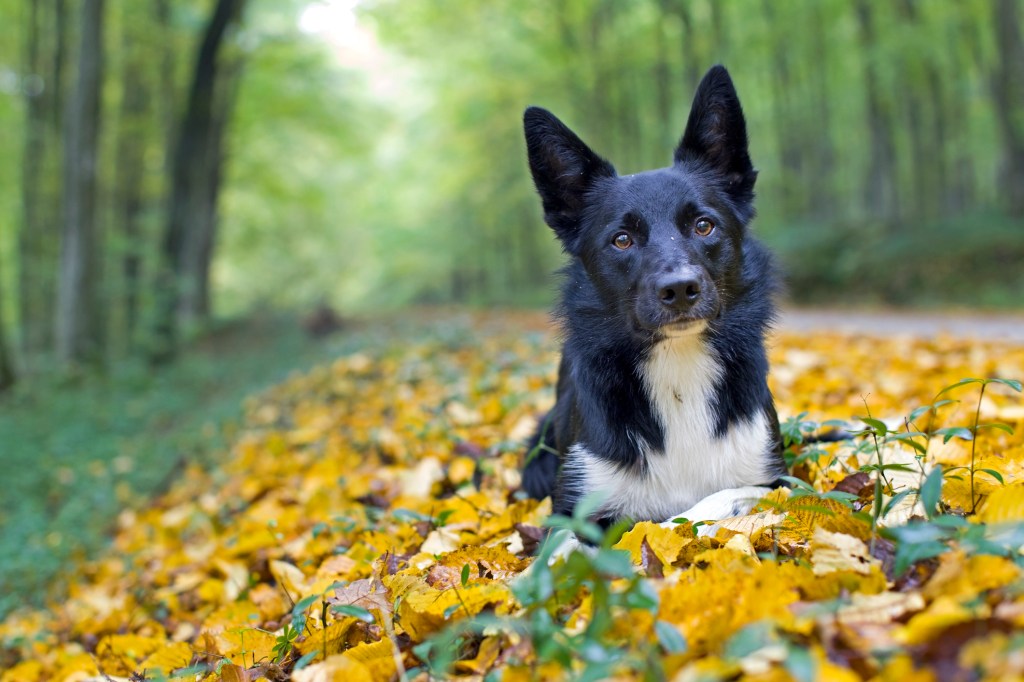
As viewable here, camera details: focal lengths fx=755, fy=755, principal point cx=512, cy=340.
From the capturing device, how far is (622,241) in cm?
292

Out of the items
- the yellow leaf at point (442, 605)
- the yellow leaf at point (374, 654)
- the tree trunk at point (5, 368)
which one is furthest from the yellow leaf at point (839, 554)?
the tree trunk at point (5, 368)

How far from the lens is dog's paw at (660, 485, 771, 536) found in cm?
246

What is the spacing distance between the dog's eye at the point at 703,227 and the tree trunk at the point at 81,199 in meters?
11.7

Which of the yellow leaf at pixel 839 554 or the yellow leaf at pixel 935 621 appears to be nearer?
the yellow leaf at pixel 935 621

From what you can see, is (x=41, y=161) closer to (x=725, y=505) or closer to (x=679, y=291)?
(x=679, y=291)

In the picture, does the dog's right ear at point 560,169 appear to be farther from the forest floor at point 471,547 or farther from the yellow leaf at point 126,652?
the yellow leaf at point 126,652

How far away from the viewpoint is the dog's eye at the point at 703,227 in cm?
287

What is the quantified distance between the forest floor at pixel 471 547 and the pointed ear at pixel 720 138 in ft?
2.28

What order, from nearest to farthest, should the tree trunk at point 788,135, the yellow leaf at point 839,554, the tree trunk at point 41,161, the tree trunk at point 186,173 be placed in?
the yellow leaf at point 839,554 → the tree trunk at point 186,173 → the tree trunk at point 41,161 → the tree trunk at point 788,135

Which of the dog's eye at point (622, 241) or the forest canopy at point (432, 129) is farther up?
the forest canopy at point (432, 129)

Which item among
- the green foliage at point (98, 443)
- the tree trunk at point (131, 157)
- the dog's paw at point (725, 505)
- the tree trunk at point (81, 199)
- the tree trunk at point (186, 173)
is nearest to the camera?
the dog's paw at point (725, 505)

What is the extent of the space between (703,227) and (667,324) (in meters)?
0.48

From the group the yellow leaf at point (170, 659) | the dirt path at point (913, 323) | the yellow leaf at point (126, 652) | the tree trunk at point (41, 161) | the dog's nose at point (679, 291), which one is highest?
the tree trunk at point (41, 161)

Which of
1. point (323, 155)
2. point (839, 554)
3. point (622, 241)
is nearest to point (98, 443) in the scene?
point (622, 241)
